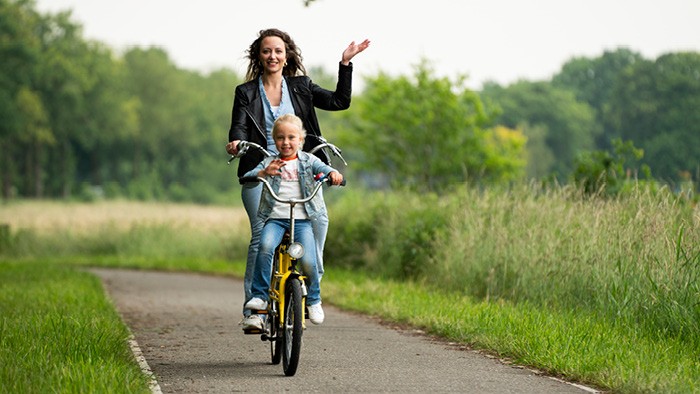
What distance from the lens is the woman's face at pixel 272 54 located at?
8562mm

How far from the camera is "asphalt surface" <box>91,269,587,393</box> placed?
23.6ft

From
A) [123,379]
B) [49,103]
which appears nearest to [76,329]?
[123,379]

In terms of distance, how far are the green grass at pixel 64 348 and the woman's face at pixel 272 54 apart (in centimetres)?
248

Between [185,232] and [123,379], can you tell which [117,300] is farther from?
[185,232]

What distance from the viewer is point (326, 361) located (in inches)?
333

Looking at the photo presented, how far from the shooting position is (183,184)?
90125 millimetres

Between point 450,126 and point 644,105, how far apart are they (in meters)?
14.4

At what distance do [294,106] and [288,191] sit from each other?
0.94 meters

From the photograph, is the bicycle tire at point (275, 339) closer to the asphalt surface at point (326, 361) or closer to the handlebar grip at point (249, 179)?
the asphalt surface at point (326, 361)

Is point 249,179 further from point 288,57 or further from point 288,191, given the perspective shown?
point 288,57

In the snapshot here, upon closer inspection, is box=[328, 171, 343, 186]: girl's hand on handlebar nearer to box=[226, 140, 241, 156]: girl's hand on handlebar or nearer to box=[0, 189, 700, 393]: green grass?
box=[226, 140, 241, 156]: girl's hand on handlebar

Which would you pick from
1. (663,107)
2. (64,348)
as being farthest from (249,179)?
(663,107)

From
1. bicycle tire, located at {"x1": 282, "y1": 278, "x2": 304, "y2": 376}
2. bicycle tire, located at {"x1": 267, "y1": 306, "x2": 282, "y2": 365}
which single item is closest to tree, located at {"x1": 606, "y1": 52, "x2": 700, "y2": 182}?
bicycle tire, located at {"x1": 267, "y1": 306, "x2": 282, "y2": 365}

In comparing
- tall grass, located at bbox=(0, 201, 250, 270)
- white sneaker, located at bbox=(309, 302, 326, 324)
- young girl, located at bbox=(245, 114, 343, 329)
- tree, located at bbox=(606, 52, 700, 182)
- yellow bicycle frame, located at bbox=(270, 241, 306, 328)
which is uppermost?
tree, located at bbox=(606, 52, 700, 182)
